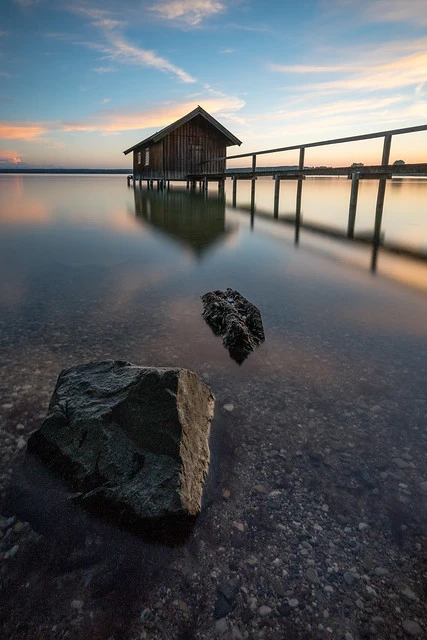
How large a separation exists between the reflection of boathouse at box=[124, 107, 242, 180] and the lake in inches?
959

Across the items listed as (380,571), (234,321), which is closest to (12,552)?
(380,571)

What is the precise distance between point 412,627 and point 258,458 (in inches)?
50.5

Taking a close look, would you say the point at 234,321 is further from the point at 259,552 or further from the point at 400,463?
the point at 259,552

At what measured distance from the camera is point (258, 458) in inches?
112

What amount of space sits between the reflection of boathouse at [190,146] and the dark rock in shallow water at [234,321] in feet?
82.4

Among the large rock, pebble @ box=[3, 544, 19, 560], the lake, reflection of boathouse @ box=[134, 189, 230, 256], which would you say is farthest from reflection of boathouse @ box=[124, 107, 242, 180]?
pebble @ box=[3, 544, 19, 560]

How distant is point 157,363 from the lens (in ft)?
13.8

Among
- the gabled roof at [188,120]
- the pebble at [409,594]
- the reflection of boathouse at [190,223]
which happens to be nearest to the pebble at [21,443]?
the pebble at [409,594]

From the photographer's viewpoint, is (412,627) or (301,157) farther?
(301,157)

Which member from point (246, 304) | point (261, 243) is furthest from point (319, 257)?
point (246, 304)

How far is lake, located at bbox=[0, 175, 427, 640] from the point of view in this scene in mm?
1863

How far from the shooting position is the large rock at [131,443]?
2344mm

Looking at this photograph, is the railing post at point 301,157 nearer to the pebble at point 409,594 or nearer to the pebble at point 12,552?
the pebble at point 409,594

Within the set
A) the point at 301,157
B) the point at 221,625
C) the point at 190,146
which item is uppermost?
the point at 190,146
